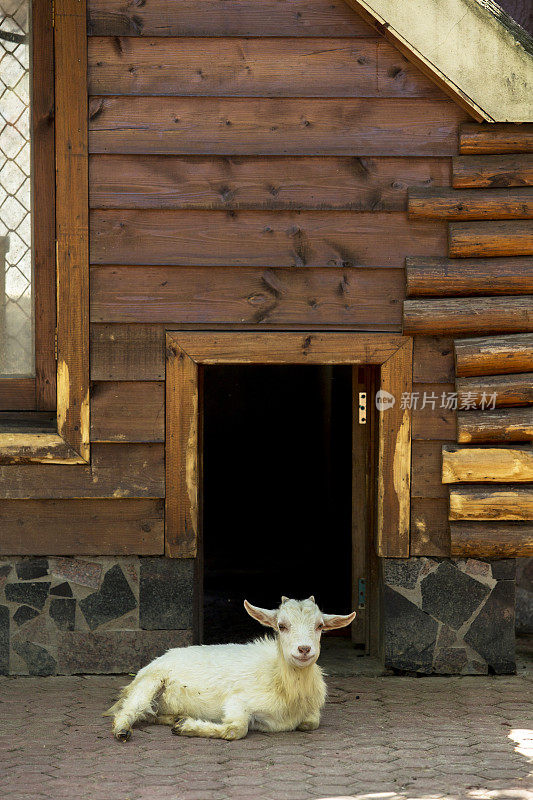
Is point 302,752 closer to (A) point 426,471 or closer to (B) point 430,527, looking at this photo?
(B) point 430,527

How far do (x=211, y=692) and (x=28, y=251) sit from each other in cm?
322

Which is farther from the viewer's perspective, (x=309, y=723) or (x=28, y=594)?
(x=28, y=594)

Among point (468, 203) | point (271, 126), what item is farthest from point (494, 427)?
point (271, 126)

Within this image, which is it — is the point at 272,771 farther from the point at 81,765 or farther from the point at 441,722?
the point at 441,722

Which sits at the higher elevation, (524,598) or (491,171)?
(491,171)

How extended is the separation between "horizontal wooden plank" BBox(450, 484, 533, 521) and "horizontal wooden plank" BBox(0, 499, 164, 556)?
2004 mm

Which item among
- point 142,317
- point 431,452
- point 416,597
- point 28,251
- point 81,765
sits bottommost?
point 81,765

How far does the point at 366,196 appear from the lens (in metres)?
6.47

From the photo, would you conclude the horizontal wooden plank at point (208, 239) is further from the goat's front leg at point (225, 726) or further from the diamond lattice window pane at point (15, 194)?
the goat's front leg at point (225, 726)

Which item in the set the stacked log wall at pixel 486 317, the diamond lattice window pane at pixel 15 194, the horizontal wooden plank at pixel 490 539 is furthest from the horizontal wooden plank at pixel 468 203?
the diamond lattice window pane at pixel 15 194

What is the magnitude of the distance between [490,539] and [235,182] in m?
2.94

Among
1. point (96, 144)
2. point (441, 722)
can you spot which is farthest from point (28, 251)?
point (441, 722)

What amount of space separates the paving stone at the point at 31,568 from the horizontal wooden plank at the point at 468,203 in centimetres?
341

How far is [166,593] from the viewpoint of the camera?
21.5 feet
